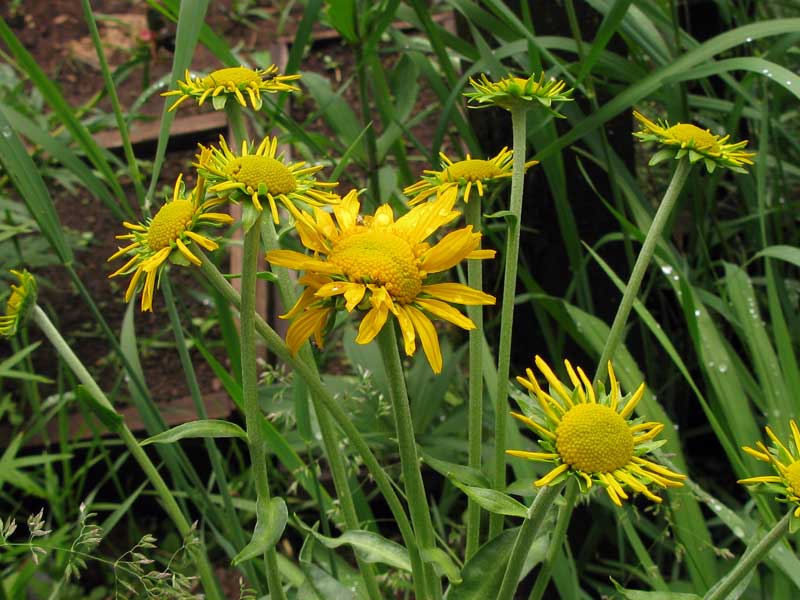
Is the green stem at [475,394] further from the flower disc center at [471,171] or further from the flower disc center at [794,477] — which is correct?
the flower disc center at [794,477]

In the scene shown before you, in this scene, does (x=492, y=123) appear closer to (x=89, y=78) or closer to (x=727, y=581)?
(x=727, y=581)

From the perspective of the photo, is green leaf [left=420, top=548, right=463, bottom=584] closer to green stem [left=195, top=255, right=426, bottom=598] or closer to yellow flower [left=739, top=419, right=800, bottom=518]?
green stem [left=195, top=255, right=426, bottom=598]

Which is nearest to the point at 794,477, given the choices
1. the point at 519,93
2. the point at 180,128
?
the point at 519,93

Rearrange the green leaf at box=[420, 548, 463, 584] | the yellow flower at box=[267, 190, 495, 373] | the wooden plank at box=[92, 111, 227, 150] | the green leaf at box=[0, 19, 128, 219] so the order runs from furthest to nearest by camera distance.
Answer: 1. the wooden plank at box=[92, 111, 227, 150]
2. the green leaf at box=[0, 19, 128, 219]
3. the green leaf at box=[420, 548, 463, 584]
4. the yellow flower at box=[267, 190, 495, 373]

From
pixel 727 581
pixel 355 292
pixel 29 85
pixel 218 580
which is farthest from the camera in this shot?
pixel 29 85

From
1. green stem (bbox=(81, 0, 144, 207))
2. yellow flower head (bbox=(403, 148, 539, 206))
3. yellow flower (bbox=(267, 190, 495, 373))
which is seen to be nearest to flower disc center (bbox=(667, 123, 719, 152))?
yellow flower head (bbox=(403, 148, 539, 206))

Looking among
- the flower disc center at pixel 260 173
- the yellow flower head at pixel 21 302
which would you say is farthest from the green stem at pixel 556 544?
the yellow flower head at pixel 21 302

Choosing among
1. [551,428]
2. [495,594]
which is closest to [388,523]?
[495,594]
